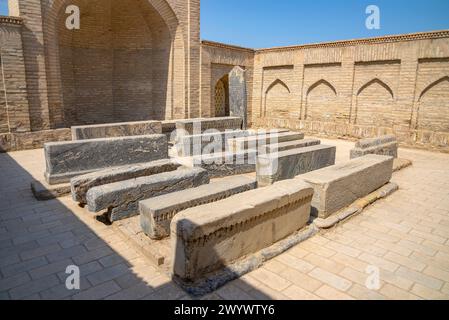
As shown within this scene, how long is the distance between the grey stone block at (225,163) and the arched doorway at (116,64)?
264 inches

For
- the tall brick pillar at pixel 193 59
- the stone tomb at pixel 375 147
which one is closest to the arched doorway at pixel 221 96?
the tall brick pillar at pixel 193 59

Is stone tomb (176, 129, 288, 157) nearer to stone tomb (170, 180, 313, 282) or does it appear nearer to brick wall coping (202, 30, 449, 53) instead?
stone tomb (170, 180, 313, 282)

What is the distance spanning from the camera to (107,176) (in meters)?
5.02

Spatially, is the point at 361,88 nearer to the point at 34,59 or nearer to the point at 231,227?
the point at 231,227

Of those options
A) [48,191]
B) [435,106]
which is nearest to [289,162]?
[48,191]

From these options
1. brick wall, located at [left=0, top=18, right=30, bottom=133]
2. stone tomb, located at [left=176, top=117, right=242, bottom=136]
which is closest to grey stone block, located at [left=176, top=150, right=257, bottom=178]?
stone tomb, located at [left=176, top=117, right=242, bottom=136]

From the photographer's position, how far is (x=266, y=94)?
15.0m

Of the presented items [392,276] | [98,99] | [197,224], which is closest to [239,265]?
[197,224]

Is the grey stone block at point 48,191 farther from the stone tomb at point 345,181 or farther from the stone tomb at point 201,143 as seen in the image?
the stone tomb at point 345,181

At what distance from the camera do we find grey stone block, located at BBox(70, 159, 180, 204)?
15.8ft

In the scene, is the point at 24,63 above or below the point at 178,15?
below

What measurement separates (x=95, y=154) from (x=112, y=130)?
92.9 inches

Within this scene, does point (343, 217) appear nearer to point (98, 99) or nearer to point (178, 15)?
point (178, 15)

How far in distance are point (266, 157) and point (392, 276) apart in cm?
301
